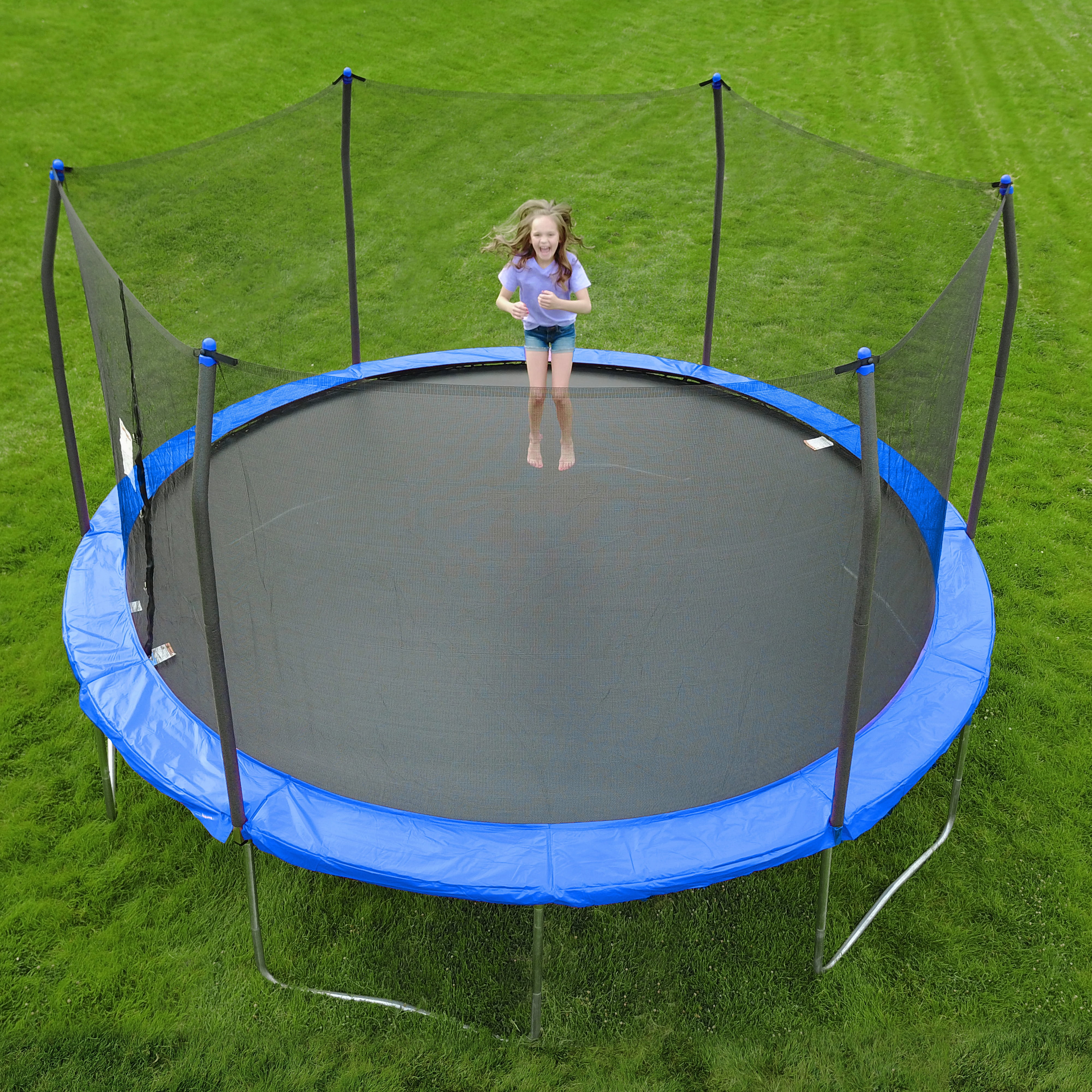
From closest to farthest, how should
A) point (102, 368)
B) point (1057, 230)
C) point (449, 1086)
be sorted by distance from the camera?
point (449, 1086) → point (102, 368) → point (1057, 230)

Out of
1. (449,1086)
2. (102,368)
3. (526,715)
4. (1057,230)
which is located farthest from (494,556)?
(1057,230)

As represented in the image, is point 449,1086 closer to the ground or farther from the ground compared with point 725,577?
closer to the ground

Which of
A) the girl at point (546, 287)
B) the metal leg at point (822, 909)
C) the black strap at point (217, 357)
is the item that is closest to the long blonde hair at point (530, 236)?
the girl at point (546, 287)

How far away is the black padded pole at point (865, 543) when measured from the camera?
1.74 m

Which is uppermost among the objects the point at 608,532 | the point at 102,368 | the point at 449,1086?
the point at 102,368

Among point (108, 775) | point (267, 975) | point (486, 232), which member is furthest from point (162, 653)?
point (486, 232)

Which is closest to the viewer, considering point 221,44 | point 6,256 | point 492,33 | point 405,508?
point 405,508

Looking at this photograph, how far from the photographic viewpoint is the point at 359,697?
255cm

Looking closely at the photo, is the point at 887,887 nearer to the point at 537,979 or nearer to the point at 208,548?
the point at 537,979

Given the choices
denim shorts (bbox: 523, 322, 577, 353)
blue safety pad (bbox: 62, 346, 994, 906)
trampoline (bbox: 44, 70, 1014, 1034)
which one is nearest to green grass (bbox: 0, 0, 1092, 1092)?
trampoline (bbox: 44, 70, 1014, 1034)

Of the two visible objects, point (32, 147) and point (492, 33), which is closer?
point (32, 147)

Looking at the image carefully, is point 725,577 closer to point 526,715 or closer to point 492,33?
point 526,715

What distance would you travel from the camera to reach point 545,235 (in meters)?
2.95

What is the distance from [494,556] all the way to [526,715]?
23.7 inches
